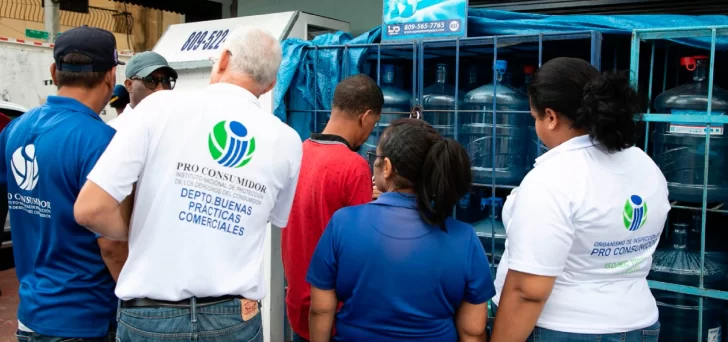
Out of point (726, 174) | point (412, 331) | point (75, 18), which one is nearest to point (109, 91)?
point (412, 331)

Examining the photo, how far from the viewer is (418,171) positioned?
74.7 inches

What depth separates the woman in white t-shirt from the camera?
179 cm

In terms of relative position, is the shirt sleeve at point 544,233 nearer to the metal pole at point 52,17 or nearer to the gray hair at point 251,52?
the gray hair at point 251,52

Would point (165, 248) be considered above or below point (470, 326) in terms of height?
above

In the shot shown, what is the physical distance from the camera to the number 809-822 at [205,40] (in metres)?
4.70

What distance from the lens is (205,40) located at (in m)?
4.80

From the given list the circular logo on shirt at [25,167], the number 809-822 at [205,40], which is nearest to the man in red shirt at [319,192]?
the circular logo on shirt at [25,167]

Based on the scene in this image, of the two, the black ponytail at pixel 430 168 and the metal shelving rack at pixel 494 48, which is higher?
Result: the metal shelving rack at pixel 494 48

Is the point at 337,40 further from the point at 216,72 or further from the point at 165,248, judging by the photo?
the point at 165,248

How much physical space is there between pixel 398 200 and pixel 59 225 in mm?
1071

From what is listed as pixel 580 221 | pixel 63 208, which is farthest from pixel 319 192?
pixel 580 221

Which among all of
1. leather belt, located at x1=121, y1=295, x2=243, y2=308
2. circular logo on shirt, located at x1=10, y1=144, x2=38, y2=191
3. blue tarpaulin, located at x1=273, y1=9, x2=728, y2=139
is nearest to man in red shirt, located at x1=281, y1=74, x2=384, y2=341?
leather belt, located at x1=121, y1=295, x2=243, y2=308

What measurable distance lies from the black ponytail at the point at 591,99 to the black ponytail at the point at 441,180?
32cm

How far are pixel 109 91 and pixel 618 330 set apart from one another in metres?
1.87
